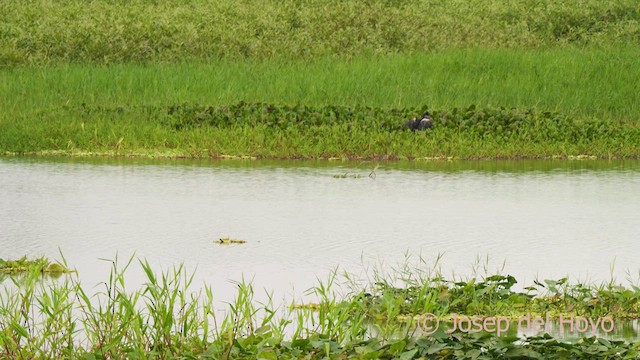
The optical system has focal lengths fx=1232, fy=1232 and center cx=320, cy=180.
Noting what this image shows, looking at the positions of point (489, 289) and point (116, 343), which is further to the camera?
point (489, 289)

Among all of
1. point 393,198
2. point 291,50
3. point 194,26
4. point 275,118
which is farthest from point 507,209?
point 194,26

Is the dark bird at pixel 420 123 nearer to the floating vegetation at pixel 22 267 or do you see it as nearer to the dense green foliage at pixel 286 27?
the dense green foliage at pixel 286 27

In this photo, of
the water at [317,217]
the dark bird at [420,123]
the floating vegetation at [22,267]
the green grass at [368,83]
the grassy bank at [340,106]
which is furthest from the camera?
the green grass at [368,83]

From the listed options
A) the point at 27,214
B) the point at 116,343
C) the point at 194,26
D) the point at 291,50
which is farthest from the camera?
the point at 194,26

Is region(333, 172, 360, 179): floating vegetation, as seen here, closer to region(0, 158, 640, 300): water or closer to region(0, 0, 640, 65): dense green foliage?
region(0, 158, 640, 300): water

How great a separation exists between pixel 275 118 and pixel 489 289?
11418 millimetres

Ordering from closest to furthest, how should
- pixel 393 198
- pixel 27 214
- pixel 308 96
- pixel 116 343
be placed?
pixel 116 343
pixel 27 214
pixel 393 198
pixel 308 96

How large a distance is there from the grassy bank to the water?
3.12ft

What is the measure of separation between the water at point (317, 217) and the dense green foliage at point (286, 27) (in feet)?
26.9

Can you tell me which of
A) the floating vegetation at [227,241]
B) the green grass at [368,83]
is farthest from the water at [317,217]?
the green grass at [368,83]

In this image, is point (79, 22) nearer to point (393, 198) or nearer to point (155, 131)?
point (155, 131)

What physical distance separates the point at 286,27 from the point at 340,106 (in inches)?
311

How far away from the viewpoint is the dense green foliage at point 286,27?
25.0m

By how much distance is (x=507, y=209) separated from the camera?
12797 millimetres
